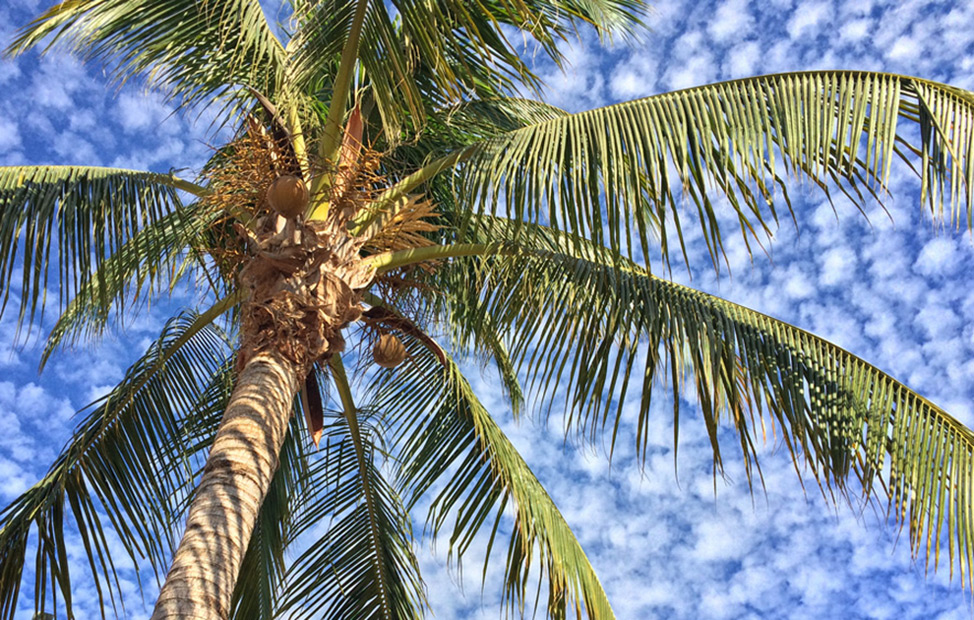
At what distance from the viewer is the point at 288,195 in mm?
3967

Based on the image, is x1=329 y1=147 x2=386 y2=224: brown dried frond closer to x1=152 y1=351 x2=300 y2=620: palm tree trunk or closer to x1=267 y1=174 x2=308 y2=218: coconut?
x1=267 y1=174 x2=308 y2=218: coconut

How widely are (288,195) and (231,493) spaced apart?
4.34 feet

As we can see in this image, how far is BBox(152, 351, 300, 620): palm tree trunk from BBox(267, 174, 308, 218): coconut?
64 centimetres

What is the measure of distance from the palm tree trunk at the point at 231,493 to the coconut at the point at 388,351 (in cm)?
97

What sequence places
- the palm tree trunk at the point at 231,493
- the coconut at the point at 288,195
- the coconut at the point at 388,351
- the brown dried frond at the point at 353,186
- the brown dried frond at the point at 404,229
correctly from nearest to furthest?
the palm tree trunk at the point at 231,493 < the coconut at the point at 288,195 < the brown dried frond at the point at 353,186 < the brown dried frond at the point at 404,229 < the coconut at the point at 388,351

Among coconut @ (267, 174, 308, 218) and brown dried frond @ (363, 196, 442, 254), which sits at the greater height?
brown dried frond @ (363, 196, 442, 254)

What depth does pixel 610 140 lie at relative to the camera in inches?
157

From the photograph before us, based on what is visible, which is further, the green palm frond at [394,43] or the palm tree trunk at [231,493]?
the green palm frond at [394,43]

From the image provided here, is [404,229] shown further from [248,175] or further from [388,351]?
[248,175]

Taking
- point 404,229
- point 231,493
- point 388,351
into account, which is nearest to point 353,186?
point 404,229

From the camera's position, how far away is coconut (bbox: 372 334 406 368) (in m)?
4.98

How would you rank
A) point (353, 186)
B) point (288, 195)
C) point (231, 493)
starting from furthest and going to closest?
point (353, 186) → point (288, 195) → point (231, 493)

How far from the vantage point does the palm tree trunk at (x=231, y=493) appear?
3.06 meters

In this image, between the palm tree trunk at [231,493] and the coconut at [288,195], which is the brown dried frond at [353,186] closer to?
the coconut at [288,195]
